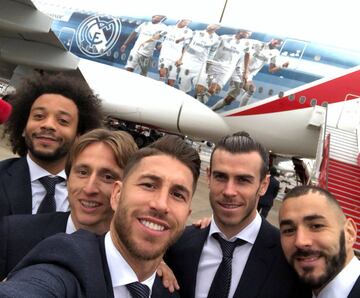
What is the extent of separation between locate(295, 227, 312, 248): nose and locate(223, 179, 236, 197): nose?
15.9 inches

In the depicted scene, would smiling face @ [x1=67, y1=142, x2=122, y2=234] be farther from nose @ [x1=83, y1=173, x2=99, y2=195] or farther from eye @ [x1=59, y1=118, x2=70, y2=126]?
eye @ [x1=59, y1=118, x2=70, y2=126]

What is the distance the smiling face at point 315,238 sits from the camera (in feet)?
6.84

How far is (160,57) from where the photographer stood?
39.3 ft

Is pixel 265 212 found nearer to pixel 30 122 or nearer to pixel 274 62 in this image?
pixel 274 62

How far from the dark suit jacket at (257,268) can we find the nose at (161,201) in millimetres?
844

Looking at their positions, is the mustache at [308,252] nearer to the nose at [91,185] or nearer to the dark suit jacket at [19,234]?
the nose at [91,185]

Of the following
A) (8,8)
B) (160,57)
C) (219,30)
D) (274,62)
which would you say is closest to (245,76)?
(274,62)

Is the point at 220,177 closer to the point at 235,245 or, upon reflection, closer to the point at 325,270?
the point at 235,245

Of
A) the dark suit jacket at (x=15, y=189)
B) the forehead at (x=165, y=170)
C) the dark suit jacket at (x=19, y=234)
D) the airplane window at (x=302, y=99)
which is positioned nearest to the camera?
the forehead at (x=165, y=170)

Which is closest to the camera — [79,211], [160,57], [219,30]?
[79,211]

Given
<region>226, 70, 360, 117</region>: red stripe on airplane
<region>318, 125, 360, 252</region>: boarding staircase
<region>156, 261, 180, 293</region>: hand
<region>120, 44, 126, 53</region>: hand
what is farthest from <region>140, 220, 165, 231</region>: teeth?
<region>120, 44, 126, 53</region>: hand

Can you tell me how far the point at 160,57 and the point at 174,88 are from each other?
120 centimetres

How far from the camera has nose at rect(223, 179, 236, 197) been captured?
7.52 ft

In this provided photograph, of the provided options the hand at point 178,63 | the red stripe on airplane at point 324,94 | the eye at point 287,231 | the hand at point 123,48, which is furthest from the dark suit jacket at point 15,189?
the hand at point 123,48
